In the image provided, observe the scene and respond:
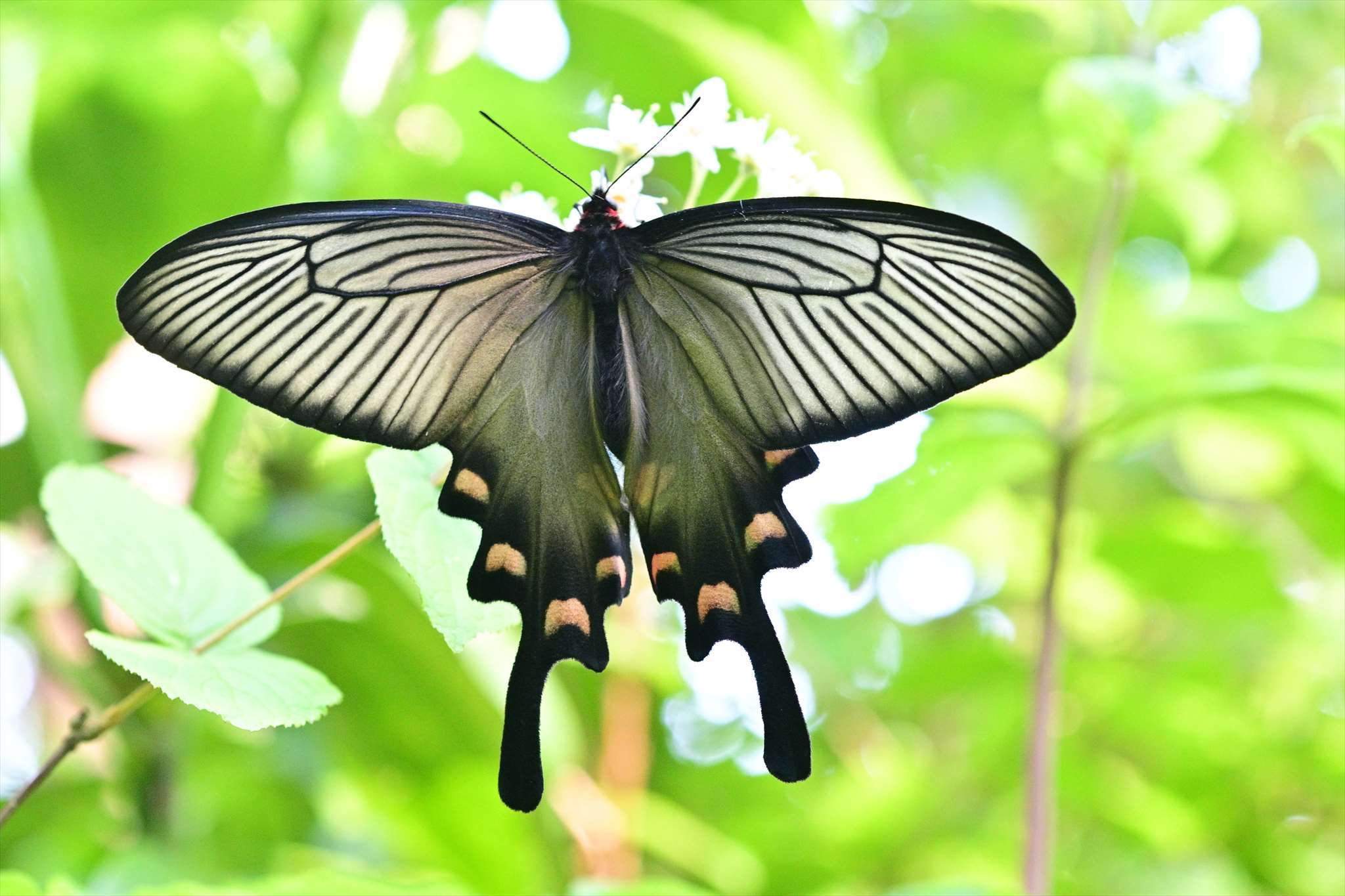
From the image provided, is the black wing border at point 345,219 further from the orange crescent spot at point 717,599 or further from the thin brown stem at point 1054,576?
the thin brown stem at point 1054,576

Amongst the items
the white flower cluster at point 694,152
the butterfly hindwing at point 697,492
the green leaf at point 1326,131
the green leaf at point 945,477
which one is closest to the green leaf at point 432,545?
the butterfly hindwing at point 697,492

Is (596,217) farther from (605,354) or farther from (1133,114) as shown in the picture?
(1133,114)

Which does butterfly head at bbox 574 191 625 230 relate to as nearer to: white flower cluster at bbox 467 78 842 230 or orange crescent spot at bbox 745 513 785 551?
white flower cluster at bbox 467 78 842 230

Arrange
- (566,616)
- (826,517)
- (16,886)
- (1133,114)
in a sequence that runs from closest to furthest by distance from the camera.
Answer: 1. (16,886)
2. (566,616)
3. (1133,114)
4. (826,517)

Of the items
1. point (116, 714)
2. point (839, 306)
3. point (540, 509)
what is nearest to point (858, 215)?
point (839, 306)

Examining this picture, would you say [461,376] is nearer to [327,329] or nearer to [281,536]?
[327,329]

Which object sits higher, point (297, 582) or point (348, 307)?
point (348, 307)
